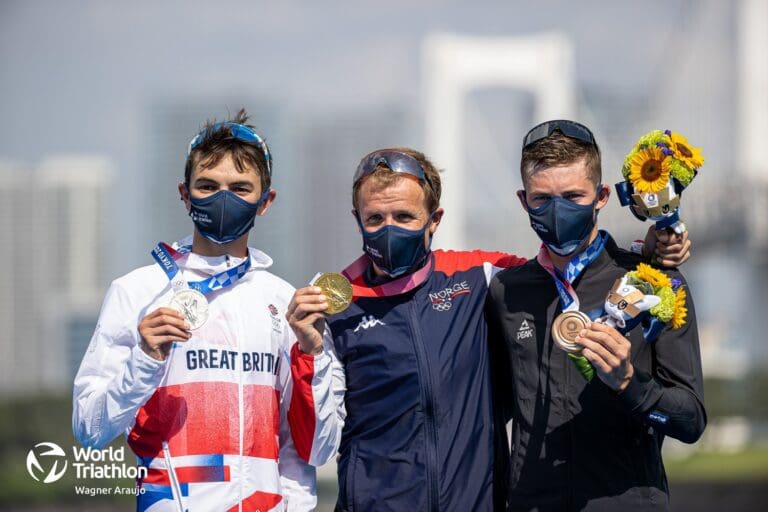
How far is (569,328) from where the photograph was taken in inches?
138

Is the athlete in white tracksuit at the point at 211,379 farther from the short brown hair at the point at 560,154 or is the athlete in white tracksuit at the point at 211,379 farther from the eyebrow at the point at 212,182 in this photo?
the short brown hair at the point at 560,154

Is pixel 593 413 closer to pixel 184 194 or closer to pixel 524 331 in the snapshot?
pixel 524 331

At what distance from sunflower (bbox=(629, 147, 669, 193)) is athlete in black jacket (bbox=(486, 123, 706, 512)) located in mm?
167

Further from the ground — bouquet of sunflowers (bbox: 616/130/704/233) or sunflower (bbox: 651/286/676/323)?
bouquet of sunflowers (bbox: 616/130/704/233)

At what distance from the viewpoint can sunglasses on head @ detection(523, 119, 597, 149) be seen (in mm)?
4000

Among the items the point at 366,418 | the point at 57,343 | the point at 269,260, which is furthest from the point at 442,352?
the point at 57,343

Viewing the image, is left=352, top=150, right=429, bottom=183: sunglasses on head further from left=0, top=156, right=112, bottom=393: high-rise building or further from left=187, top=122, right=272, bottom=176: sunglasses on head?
left=0, top=156, right=112, bottom=393: high-rise building

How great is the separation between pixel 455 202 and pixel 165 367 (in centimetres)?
3431

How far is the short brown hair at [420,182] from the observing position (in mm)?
4148

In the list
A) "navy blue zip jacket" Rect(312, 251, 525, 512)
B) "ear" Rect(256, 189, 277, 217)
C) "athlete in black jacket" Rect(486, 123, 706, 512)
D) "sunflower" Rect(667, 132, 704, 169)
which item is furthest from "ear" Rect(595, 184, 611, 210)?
"ear" Rect(256, 189, 277, 217)

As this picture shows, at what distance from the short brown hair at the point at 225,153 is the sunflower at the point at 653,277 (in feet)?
4.67

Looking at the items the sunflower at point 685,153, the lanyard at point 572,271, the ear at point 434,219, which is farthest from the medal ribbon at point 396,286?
the sunflower at point 685,153

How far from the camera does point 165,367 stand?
4.01 m

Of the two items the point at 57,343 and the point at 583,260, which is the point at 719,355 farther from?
the point at 57,343
